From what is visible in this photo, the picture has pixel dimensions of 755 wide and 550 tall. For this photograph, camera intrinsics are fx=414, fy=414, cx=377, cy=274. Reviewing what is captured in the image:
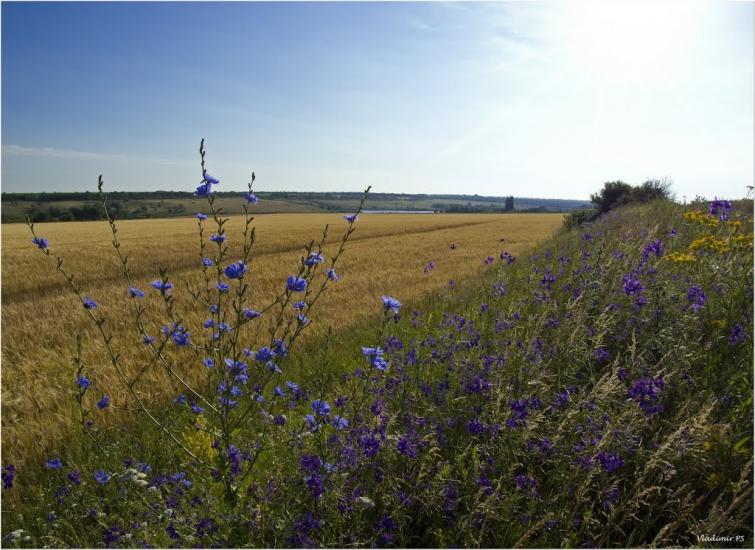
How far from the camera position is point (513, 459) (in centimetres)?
231

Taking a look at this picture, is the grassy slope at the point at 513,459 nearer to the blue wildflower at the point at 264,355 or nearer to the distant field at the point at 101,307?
the blue wildflower at the point at 264,355

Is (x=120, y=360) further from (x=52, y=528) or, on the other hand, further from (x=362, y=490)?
(x=362, y=490)

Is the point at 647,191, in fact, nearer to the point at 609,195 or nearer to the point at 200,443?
the point at 609,195

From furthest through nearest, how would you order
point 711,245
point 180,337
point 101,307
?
point 101,307, point 711,245, point 180,337

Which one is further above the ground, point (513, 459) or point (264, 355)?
point (264, 355)

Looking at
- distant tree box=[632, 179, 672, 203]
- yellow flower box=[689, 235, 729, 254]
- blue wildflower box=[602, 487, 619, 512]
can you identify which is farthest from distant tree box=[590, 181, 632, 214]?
blue wildflower box=[602, 487, 619, 512]

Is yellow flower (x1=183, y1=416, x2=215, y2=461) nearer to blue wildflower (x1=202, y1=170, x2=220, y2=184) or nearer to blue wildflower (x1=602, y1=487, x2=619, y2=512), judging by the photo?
blue wildflower (x1=202, y1=170, x2=220, y2=184)

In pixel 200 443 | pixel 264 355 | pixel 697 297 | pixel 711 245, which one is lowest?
pixel 200 443

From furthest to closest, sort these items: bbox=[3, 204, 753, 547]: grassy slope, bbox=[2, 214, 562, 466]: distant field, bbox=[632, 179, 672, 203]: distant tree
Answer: bbox=[632, 179, 672, 203]: distant tree
bbox=[2, 214, 562, 466]: distant field
bbox=[3, 204, 753, 547]: grassy slope

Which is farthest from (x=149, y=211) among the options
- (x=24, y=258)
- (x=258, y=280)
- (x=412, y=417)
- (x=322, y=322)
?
(x=412, y=417)

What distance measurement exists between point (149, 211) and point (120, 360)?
69.6 m

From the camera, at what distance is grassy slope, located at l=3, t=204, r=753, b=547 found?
2.00 meters

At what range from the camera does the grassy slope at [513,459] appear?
200cm

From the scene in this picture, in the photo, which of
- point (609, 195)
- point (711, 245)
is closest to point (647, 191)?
point (609, 195)
